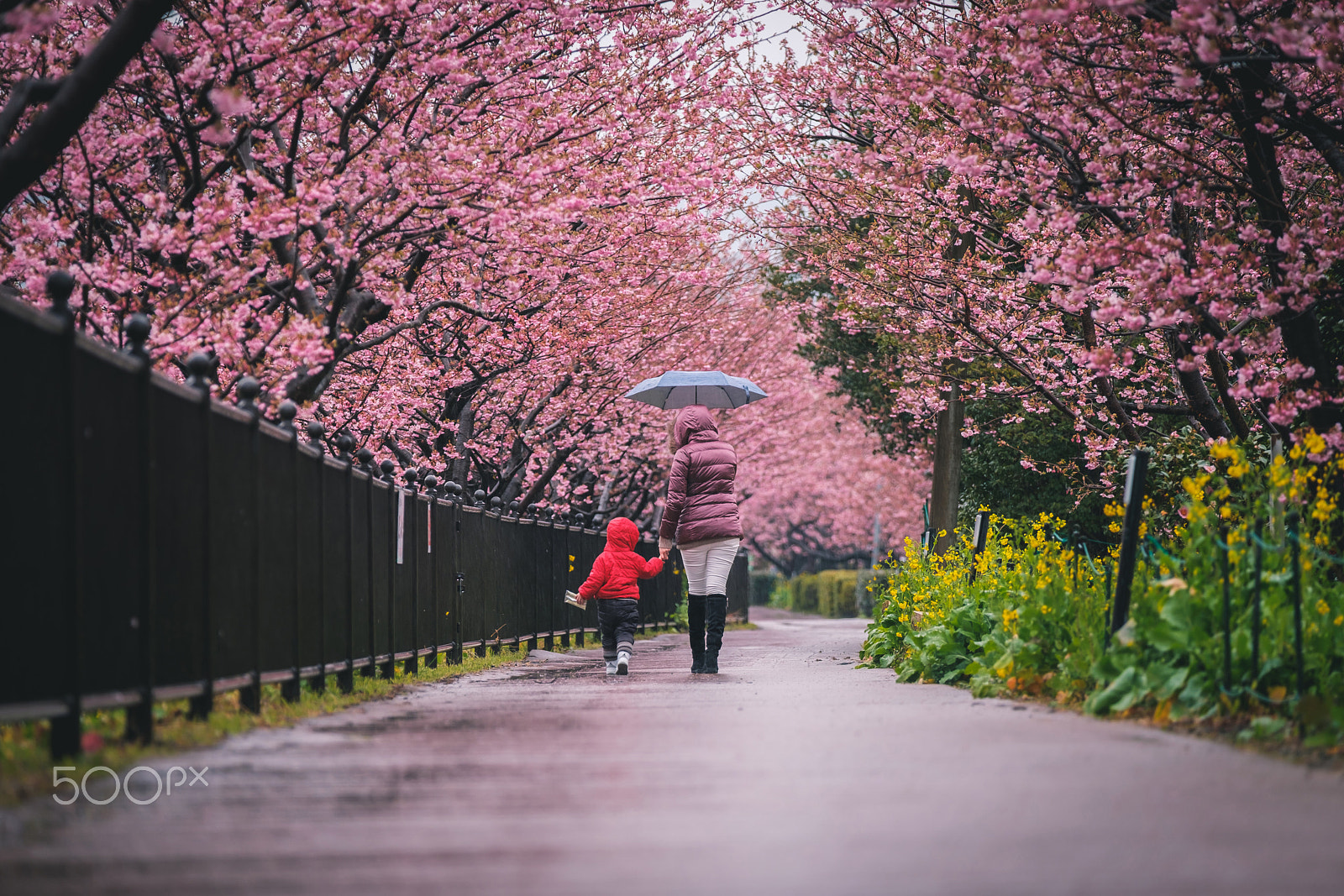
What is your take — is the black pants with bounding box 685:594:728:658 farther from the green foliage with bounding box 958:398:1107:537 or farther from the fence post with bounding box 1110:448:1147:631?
the green foliage with bounding box 958:398:1107:537

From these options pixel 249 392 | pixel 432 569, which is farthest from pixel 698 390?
pixel 249 392

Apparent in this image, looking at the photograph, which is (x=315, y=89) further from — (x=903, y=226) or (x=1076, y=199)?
(x=903, y=226)

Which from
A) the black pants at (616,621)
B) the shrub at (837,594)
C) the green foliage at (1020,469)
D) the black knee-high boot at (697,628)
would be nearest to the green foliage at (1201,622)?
the black knee-high boot at (697,628)

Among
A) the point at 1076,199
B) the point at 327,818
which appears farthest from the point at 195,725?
the point at 1076,199

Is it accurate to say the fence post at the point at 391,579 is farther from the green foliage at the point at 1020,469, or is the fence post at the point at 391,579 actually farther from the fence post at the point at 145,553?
the green foliage at the point at 1020,469

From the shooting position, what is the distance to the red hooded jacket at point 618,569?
12.3 m

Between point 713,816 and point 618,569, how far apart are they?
27.1 feet

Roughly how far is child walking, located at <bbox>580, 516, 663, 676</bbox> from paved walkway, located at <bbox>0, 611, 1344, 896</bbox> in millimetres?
5319

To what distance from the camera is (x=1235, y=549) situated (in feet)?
21.6

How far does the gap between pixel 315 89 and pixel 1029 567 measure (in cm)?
592

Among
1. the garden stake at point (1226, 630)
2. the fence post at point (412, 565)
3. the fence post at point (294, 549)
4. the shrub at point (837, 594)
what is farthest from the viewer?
the shrub at point (837, 594)

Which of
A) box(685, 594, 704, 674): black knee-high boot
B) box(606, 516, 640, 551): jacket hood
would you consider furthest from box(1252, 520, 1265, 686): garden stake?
box(606, 516, 640, 551): jacket hood

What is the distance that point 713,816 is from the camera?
418cm

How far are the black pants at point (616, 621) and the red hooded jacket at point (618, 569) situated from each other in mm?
77
